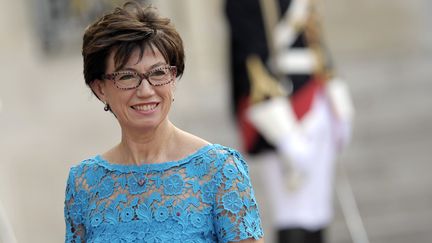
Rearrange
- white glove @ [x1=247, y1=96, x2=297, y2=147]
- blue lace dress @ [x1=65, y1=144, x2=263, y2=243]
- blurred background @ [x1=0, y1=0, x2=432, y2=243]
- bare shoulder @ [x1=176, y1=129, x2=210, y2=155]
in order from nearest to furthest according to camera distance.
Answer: blue lace dress @ [x1=65, y1=144, x2=263, y2=243], bare shoulder @ [x1=176, y1=129, x2=210, y2=155], white glove @ [x1=247, y1=96, x2=297, y2=147], blurred background @ [x1=0, y1=0, x2=432, y2=243]

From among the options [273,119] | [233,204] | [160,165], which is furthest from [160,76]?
[273,119]

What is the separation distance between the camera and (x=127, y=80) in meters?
3.61

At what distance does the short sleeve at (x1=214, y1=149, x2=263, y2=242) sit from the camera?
3.56 m

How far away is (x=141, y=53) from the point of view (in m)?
3.58

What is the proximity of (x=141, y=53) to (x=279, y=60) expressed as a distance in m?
3.58

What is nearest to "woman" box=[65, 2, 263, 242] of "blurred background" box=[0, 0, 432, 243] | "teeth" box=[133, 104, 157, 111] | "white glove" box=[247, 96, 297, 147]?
"teeth" box=[133, 104, 157, 111]

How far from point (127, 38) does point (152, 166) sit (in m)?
0.33

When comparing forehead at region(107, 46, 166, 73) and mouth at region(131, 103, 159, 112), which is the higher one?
forehead at region(107, 46, 166, 73)

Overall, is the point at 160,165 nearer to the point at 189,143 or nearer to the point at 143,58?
the point at 189,143

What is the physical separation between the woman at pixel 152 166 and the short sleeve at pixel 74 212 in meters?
0.03

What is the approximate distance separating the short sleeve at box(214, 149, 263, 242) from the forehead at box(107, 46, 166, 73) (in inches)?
11.5

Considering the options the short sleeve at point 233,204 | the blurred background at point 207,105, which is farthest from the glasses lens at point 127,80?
the blurred background at point 207,105

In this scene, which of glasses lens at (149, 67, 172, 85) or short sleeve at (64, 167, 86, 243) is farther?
short sleeve at (64, 167, 86, 243)

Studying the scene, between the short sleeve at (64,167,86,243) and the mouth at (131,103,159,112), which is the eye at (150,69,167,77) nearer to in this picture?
the mouth at (131,103,159,112)
